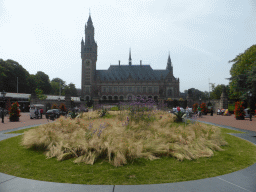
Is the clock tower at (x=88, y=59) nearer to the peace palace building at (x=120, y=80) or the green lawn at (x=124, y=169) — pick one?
the peace palace building at (x=120, y=80)

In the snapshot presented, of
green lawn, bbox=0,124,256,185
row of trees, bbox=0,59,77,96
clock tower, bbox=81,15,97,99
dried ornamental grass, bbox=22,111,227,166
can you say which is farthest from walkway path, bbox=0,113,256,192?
clock tower, bbox=81,15,97,99

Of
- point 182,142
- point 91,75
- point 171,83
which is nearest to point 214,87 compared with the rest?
point 171,83

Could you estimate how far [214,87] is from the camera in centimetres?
6400

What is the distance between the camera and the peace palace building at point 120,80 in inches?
2530

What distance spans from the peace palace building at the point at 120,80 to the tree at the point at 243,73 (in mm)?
32476

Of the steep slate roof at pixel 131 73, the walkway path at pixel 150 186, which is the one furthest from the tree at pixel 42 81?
the walkway path at pixel 150 186

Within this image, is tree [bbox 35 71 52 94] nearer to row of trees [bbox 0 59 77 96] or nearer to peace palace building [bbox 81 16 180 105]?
row of trees [bbox 0 59 77 96]

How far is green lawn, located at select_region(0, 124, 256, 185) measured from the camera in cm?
321

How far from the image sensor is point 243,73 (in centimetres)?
2889

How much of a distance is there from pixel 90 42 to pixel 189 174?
2655 inches

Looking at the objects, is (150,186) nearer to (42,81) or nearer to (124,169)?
(124,169)

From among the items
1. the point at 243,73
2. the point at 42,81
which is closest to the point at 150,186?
the point at 243,73

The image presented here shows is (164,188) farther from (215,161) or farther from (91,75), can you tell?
(91,75)

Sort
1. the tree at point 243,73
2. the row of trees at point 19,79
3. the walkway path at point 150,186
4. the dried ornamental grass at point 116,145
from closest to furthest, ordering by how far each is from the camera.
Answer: the walkway path at point 150,186 → the dried ornamental grass at point 116,145 → the tree at point 243,73 → the row of trees at point 19,79
